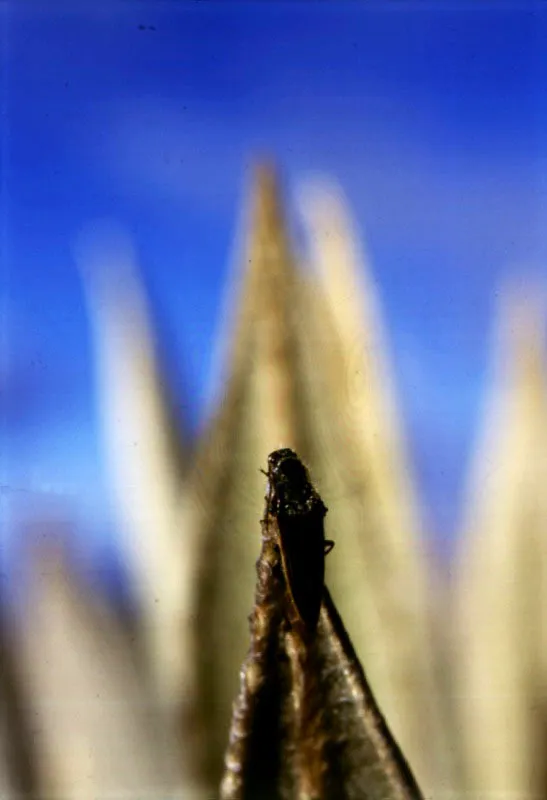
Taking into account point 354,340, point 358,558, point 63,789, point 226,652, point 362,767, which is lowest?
point 362,767

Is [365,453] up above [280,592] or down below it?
above

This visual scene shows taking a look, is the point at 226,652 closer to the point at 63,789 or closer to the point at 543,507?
the point at 63,789

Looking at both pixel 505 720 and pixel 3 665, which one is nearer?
pixel 3 665

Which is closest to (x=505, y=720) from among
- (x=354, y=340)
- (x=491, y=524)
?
(x=491, y=524)

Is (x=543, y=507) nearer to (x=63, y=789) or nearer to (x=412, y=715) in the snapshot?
(x=412, y=715)

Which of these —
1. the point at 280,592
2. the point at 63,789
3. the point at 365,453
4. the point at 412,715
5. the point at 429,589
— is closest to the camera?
the point at 280,592

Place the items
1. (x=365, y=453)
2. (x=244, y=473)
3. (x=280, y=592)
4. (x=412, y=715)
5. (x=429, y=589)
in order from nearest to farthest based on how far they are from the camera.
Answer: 1. (x=280, y=592)
2. (x=244, y=473)
3. (x=365, y=453)
4. (x=412, y=715)
5. (x=429, y=589)
